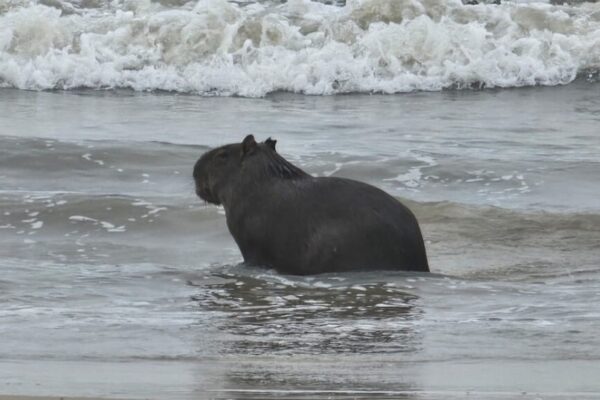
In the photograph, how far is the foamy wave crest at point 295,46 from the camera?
58.4 feet

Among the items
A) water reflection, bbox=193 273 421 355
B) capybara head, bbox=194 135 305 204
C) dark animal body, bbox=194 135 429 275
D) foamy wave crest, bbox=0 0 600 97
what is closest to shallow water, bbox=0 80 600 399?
water reflection, bbox=193 273 421 355

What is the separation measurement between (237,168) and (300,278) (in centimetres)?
95

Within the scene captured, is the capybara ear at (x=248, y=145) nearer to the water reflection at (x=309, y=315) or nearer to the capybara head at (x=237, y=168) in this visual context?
the capybara head at (x=237, y=168)

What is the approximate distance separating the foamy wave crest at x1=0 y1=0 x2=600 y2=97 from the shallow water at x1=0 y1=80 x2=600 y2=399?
2.15 feet

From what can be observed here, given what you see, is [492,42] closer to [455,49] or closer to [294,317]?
[455,49]

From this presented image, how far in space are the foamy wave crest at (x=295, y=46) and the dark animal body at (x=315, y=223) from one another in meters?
8.94

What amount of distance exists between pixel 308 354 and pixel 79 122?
9.25 m

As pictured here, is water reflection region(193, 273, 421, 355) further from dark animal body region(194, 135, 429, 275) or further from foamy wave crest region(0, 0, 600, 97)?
foamy wave crest region(0, 0, 600, 97)

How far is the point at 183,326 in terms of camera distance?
6551 mm

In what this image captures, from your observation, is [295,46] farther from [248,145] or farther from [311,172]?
[248,145]

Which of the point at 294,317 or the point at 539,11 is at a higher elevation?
the point at 539,11

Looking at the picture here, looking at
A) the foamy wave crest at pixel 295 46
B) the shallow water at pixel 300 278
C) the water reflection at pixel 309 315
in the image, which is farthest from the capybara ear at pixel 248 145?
the foamy wave crest at pixel 295 46

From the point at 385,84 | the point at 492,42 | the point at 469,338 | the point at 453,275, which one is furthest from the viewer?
the point at 492,42

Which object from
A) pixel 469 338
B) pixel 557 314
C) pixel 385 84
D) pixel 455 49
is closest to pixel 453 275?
pixel 557 314
